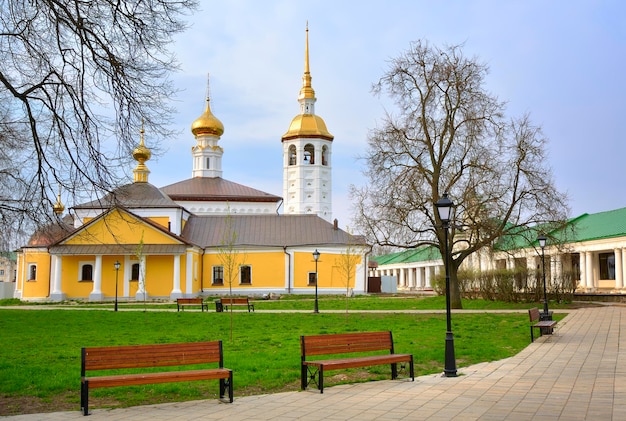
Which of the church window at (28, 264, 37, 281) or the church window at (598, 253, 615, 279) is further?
the church window at (598, 253, 615, 279)

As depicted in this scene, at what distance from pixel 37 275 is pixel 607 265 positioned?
40382 millimetres

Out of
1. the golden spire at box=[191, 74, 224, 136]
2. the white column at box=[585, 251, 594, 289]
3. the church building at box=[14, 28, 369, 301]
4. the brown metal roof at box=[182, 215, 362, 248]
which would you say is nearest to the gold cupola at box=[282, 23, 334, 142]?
the golden spire at box=[191, 74, 224, 136]

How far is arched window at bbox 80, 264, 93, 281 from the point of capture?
42.7 metres

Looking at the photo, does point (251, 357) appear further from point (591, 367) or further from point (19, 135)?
point (19, 135)

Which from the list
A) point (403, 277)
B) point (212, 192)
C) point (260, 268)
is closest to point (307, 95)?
point (212, 192)

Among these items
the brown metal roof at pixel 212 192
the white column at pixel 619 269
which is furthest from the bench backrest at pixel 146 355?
the brown metal roof at pixel 212 192

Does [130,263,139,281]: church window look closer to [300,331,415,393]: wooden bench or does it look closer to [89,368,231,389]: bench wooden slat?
[300,331,415,393]: wooden bench

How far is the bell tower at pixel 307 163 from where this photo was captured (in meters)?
63.4

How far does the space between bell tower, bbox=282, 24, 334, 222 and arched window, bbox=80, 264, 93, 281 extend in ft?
84.6

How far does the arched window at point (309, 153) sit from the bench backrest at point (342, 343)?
5407 centimetres

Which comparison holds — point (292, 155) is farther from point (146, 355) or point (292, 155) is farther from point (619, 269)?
point (146, 355)

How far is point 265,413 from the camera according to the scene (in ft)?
24.7

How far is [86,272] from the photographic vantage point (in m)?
42.8

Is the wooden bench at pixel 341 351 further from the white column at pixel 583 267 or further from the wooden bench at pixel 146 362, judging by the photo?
the white column at pixel 583 267
